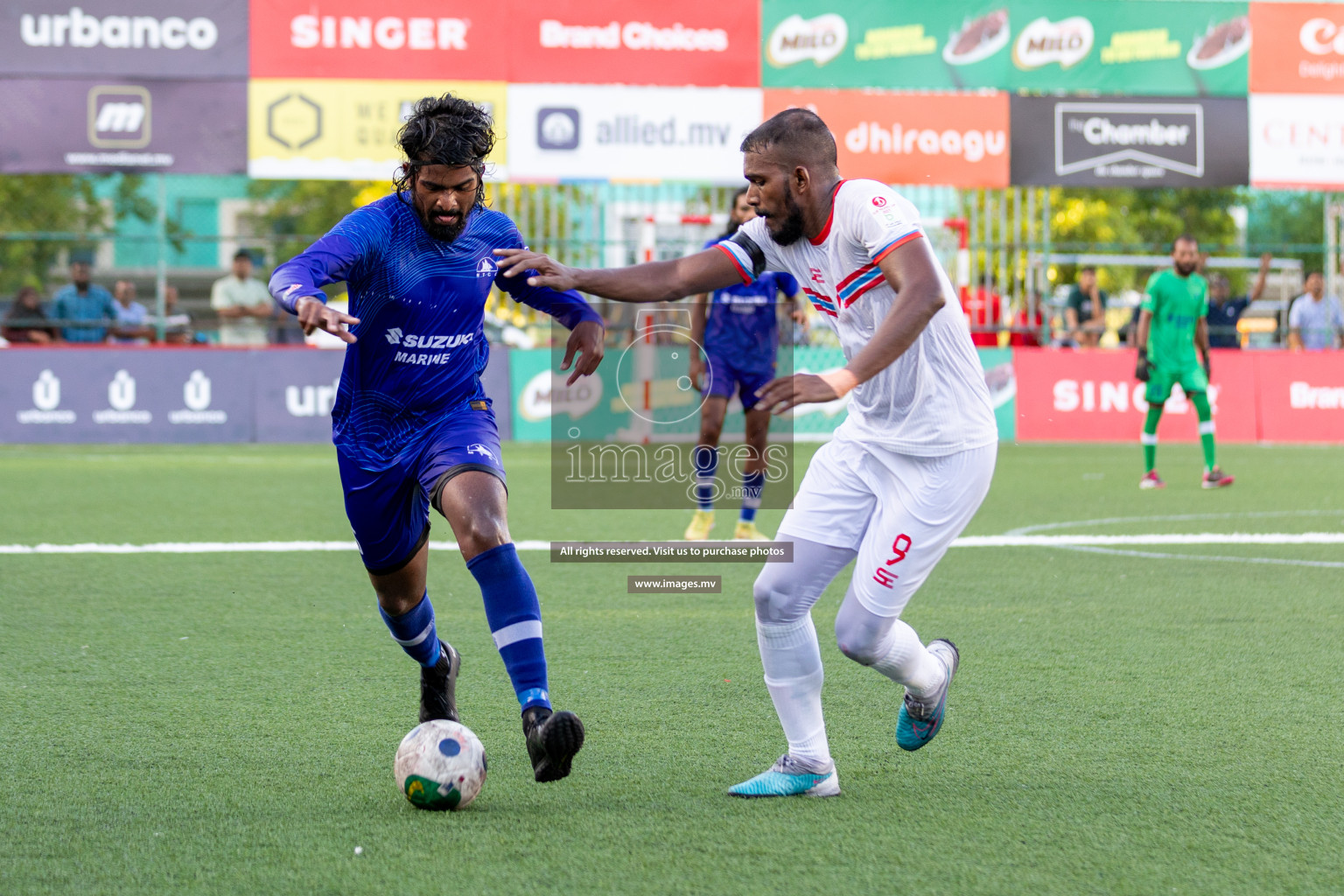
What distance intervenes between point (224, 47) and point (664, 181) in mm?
5781

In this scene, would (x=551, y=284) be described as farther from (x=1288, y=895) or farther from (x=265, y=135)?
(x=265, y=135)

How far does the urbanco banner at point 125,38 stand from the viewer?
19.2m

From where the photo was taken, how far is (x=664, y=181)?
1984 centimetres

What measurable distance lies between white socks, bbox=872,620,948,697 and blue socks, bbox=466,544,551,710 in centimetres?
99

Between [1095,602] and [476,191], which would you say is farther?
[1095,602]

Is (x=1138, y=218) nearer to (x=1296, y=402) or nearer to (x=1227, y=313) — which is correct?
(x=1227, y=313)

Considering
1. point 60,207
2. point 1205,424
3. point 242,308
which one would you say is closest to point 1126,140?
point 1205,424

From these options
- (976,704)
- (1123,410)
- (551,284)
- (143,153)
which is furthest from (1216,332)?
(551,284)

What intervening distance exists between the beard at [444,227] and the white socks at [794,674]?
1.53 m

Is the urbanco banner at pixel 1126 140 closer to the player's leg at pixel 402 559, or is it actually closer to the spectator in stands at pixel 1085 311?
the spectator in stands at pixel 1085 311

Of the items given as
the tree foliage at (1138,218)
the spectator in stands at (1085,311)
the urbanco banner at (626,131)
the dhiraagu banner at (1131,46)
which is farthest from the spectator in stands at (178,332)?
the tree foliage at (1138,218)

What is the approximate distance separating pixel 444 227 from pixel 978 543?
20.3 ft

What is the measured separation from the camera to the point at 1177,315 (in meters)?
14.3

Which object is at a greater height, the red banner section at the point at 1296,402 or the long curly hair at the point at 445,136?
the long curly hair at the point at 445,136
